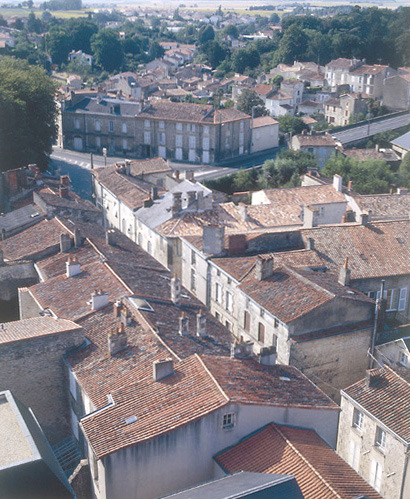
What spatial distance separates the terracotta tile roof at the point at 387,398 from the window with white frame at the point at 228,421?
6.71m

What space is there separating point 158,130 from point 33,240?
135 ft

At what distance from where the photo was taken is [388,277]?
36812 mm

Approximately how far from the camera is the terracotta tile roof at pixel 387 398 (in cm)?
2484

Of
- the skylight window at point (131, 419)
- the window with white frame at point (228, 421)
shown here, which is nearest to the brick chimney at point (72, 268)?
the skylight window at point (131, 419)

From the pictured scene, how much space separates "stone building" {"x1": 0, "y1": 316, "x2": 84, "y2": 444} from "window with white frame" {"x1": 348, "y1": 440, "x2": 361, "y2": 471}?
36.3ft

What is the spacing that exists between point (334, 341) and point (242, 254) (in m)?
8.41

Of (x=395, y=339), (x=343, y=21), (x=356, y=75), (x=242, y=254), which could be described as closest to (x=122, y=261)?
(x=242, y=254)

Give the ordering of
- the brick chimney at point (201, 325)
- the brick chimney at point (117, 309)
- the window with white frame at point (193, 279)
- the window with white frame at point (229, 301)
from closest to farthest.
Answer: the brick chimney at point (201, 325), the brick chimney at point (117, 309), the window with white frame at point (229, 301), the window with white frame at point (193, 279)

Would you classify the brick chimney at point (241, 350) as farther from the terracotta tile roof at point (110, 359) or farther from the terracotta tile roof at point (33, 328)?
the terracotta tile roof at point (33, 328)

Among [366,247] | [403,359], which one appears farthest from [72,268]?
[366,247]

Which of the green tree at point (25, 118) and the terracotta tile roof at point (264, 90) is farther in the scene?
the terracotta tile roof at point (264, 90)

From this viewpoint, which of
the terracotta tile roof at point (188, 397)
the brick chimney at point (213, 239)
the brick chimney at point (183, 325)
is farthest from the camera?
the brick chimney at point (213, 239)

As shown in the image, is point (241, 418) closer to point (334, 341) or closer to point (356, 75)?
point (334, 341)

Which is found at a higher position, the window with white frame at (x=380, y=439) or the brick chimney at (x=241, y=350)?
the brick chimney at (x=241, y=350)
